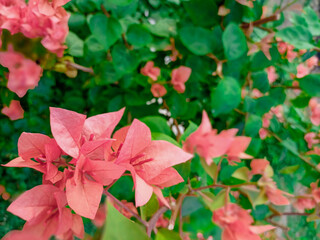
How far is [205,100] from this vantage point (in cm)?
61

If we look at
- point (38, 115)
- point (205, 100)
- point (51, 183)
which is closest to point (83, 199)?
point (51, 183)

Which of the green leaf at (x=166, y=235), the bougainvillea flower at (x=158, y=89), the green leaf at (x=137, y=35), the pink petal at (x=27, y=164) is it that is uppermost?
the pink petal at (x=27, y=164)

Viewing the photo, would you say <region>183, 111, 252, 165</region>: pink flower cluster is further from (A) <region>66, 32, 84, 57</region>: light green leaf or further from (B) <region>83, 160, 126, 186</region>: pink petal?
(A) <region>66, 32, 84, 57</region>: light green leaf

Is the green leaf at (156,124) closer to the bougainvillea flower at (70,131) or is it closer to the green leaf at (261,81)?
the bougainvillea flower at (70,131)

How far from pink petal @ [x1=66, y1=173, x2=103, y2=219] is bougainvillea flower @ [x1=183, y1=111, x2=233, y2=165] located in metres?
0.08

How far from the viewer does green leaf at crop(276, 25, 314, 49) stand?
1.63 feet

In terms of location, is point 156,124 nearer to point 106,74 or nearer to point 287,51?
point 106,74

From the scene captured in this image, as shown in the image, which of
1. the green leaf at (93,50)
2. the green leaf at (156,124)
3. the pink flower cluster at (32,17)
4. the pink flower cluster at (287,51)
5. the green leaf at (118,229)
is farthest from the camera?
the pink flower cluster at (287,51)

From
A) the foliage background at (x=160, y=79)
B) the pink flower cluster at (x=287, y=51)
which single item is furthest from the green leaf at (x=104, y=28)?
the pink flower cluster at (x=287, y=51)

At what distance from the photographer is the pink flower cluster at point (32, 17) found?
0.84ft

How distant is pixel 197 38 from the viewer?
477 mm

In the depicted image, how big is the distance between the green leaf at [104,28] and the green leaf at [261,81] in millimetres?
293

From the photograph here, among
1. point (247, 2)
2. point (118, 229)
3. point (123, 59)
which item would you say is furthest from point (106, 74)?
point (118, 229)

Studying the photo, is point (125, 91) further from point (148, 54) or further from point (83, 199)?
point (83, 199)
